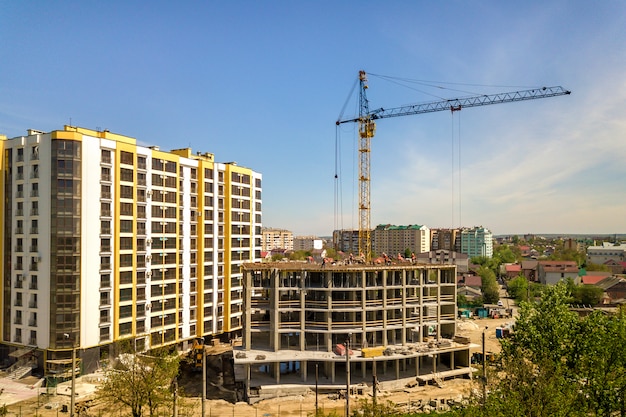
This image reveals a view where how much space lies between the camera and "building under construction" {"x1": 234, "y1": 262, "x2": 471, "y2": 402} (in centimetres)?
4794

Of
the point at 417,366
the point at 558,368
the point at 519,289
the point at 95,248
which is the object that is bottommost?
the point at 519,289

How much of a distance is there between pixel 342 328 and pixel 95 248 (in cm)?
3180

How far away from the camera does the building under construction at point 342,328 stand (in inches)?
1887

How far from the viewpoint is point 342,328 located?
49750mm

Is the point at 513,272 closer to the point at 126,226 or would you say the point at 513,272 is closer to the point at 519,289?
the point at 519,289

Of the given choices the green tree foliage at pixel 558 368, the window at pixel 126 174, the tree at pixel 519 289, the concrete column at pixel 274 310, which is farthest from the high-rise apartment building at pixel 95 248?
the tree at pixel 519 289

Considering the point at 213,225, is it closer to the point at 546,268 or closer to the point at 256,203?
the point at 256,203

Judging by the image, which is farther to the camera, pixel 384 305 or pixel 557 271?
pixel 557 271

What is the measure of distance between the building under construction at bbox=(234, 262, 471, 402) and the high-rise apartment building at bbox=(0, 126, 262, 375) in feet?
43.7

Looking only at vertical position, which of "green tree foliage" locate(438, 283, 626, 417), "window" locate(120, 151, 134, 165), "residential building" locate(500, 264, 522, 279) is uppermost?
A: "window" locate(120, 151, 134, 165)

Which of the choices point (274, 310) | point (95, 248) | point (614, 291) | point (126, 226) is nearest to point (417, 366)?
point (274, 310)

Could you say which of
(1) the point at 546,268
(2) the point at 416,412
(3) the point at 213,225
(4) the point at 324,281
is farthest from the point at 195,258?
(1) the point at 546,268

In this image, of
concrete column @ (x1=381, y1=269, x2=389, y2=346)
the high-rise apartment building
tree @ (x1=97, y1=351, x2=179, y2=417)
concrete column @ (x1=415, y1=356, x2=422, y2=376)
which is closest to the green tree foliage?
concrete column @ (x1=415, y1=356, x2=422, y2=376)

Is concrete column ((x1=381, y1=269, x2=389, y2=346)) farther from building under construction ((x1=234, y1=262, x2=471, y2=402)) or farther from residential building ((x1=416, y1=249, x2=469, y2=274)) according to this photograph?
residential building ((x1=416, y1=249, x2=469, y2=274))
